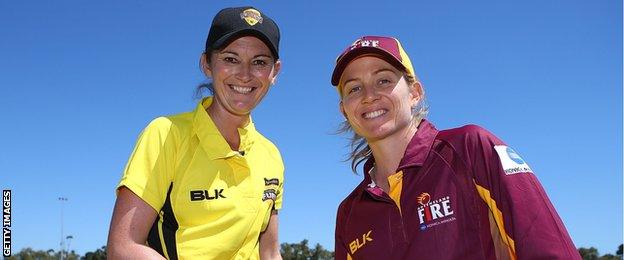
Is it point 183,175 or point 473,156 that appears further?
point 183,175

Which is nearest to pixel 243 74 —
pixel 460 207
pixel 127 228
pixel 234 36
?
pixel 234 36

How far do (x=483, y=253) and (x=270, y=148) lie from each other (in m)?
2.30

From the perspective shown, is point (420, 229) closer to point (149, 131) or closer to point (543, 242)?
point (543, 242)

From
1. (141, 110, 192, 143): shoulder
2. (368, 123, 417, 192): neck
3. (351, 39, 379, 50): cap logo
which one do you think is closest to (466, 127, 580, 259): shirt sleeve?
(368, 123, 417, 192): neck

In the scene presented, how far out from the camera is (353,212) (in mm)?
4473

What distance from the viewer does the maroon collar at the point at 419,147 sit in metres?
3.99

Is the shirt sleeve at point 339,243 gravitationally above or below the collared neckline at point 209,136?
below

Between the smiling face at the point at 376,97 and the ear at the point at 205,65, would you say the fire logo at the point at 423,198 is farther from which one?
the ear at the point at 205,65

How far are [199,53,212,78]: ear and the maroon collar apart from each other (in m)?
1.84

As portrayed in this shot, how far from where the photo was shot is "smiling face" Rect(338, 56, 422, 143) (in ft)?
14.1

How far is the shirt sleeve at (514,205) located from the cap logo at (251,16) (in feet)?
6.47

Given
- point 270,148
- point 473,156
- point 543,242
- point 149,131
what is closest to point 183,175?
point 149,131

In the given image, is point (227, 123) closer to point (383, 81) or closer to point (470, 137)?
point (383, 81)

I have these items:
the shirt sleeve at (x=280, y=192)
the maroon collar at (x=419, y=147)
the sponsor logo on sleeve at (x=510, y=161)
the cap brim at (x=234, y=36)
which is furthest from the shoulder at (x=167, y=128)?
the sponsor logo on sleeve at (x=510, y=161)
